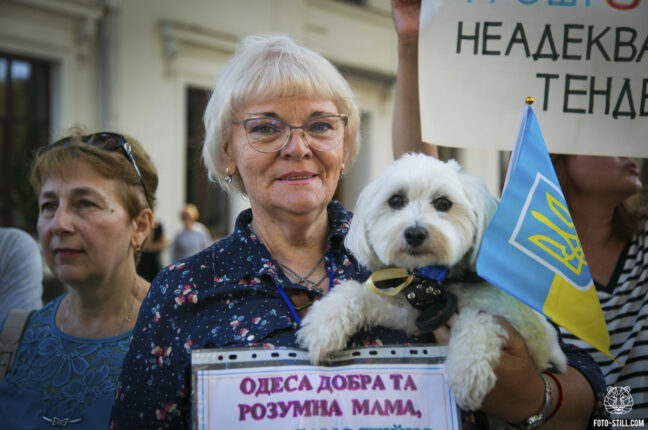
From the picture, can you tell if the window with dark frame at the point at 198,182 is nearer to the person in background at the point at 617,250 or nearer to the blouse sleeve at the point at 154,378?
the person in background at the point at 617,250

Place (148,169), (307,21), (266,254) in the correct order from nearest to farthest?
(266,254)
(148,169)
(307,21)

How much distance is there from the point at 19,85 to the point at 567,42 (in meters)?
9.08

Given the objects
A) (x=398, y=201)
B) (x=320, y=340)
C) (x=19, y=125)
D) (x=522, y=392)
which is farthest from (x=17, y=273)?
(x=19, y=125)

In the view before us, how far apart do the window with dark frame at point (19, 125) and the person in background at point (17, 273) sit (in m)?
6.70

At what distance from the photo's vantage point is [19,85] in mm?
9344

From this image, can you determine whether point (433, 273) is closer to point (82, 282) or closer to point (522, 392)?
point (522, 392)

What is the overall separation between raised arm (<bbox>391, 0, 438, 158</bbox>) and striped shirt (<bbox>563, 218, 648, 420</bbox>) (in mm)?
848

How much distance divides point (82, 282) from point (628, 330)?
6.99 feet

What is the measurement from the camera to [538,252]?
5.14 feet

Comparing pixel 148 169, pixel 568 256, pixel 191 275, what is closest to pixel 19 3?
pixel 148 169

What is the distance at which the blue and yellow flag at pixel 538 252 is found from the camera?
1.51m

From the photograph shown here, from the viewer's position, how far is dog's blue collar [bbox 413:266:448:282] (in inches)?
69.8

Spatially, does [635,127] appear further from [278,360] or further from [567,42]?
[278,360]

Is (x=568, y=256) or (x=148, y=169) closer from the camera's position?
(x=568, y=256)
